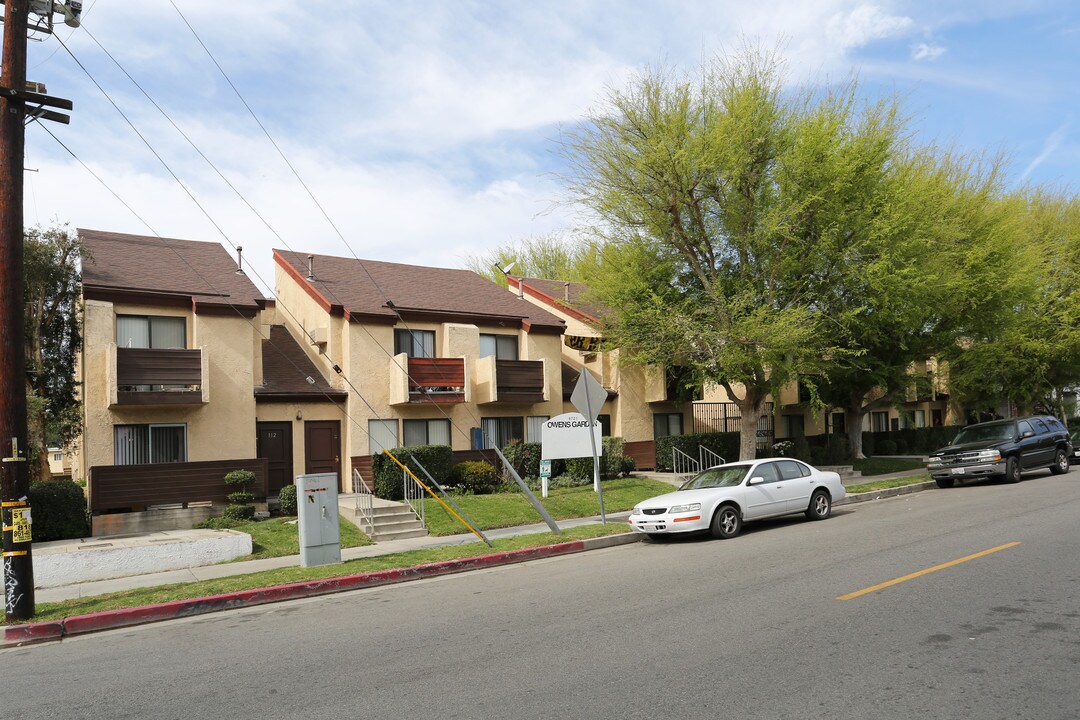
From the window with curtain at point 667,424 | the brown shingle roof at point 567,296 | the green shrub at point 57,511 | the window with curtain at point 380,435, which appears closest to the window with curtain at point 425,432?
the window with curtain at point 380,435

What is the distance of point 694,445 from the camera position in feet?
89.6

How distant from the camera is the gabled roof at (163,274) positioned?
19.4 m

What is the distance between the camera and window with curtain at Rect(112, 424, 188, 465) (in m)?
18.9

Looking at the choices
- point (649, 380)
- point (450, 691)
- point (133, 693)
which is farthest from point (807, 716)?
point (649, 380)

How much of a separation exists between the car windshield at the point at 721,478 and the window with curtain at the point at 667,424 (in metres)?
12.6

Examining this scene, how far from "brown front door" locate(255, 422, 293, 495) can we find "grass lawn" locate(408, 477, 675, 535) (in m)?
4.48

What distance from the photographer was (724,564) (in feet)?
35.2

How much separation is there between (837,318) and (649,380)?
678 centimetres

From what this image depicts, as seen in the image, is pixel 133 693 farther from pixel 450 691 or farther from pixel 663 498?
pixel 663 498

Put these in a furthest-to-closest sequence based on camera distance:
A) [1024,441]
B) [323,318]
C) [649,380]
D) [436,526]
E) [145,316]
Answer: [649,380]
[323,318]
[1024,441]
[145,316]
[436,526]

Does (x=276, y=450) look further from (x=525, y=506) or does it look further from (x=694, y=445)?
(x=694, y=445)

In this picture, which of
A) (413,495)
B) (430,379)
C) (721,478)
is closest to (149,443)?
(413,495)

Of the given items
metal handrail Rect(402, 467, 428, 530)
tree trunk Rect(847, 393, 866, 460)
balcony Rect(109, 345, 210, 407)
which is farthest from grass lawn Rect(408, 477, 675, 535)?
tree trunk Rect(847, 393, 866, 460)

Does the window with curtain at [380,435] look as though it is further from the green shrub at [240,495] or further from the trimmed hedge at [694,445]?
the trimmed hedge at [694,445]
